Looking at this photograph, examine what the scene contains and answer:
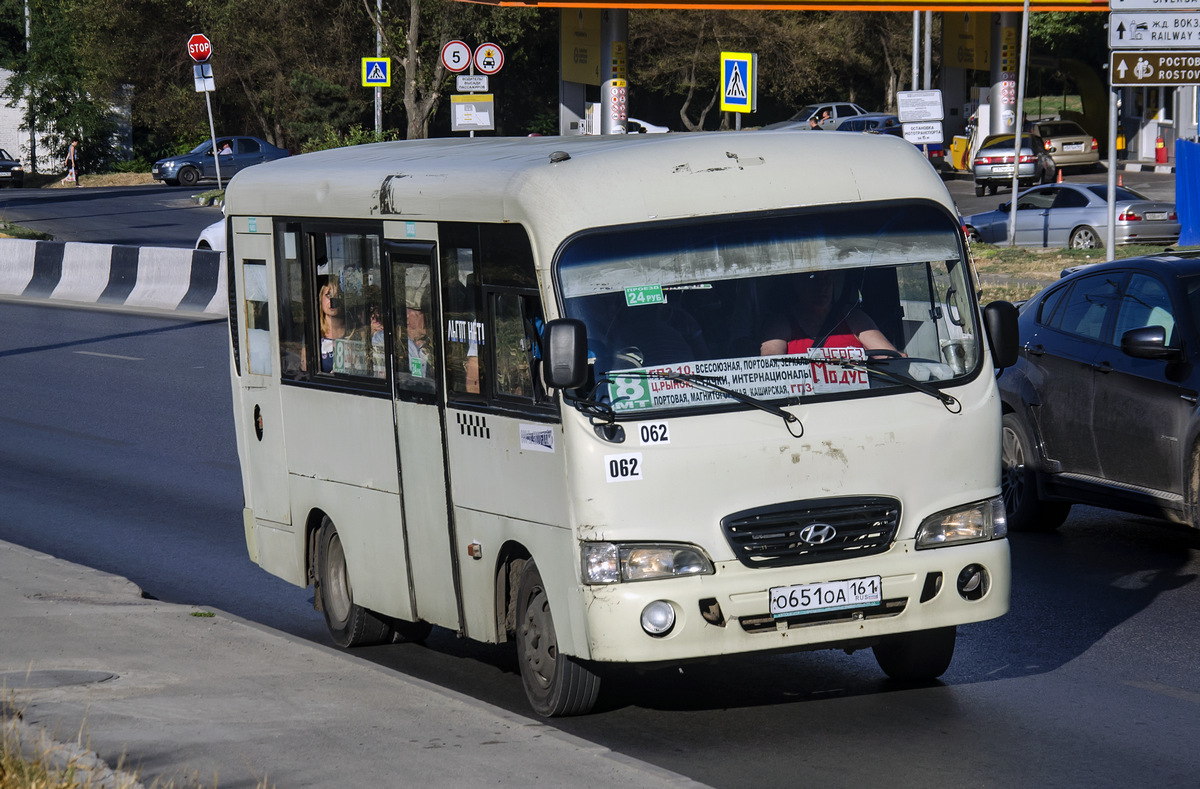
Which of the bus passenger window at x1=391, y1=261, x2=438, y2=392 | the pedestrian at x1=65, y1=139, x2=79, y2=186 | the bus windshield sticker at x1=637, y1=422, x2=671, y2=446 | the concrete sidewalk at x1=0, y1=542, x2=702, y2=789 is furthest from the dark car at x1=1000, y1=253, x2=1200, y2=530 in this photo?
the pedestrian at x1=65, y1=139, x2=79, y2=186

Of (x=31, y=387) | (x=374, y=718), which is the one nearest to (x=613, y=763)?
(x=374, y=718)

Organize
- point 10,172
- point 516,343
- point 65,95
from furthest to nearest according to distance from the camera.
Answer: point 65,95 < point 10,172 < point 516,343

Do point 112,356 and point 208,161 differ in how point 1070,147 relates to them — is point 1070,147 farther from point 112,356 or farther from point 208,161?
point 112,356

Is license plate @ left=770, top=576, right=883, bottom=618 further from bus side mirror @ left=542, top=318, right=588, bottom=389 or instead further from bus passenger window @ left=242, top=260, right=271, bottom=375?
bus passenger window @ left=242, top=260, right=271, bottom=375

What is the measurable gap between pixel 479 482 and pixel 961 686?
2231 millimetres

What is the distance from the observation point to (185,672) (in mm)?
7055

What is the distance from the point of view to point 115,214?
43625mm

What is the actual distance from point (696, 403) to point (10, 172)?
57606 mm

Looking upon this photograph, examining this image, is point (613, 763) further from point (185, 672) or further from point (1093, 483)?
point (1093, 483)

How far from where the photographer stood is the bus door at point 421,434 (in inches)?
285

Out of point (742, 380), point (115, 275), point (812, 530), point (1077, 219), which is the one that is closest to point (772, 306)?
point (742, 380)

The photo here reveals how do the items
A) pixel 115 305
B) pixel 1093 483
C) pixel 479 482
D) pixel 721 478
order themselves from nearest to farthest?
pixel 721 478
pixel 479 482
pixel 1093 483
pixel 115 305

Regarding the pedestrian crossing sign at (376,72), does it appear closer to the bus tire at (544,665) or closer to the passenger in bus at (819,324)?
the bus tire at (544,665)

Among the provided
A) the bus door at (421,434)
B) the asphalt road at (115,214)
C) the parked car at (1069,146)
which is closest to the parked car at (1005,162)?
the parked car at (1069,146)
